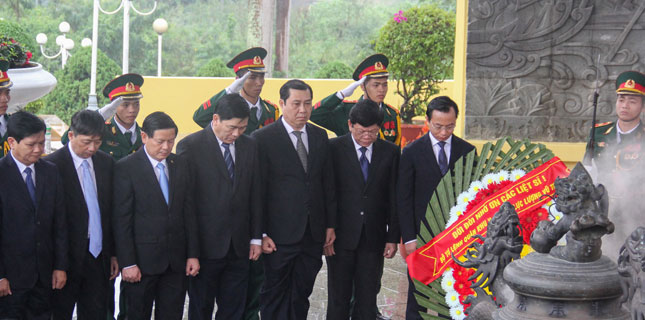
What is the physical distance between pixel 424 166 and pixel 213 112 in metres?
1.61

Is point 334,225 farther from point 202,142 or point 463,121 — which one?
point 463,121

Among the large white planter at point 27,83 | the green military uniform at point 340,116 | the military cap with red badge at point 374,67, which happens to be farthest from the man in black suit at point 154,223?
the large white planter at point 27,83

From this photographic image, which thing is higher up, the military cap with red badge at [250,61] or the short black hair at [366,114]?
the military cap with red badge at [250,61]

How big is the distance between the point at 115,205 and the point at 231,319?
104 cm

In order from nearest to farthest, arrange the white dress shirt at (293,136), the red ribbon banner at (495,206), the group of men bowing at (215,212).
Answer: the red ribbon banner at (495,206), the group of men bowing at (215,212), the white dress shirt at (293,136)

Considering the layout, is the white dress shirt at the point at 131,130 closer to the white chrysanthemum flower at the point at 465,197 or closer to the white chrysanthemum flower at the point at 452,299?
the white chrysanthemum flower at the point at 465,197

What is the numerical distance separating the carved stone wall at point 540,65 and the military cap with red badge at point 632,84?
1.90 m

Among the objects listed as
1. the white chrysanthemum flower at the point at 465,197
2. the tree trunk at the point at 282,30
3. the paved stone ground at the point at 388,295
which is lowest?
the paved stone ground at the point at 388,295

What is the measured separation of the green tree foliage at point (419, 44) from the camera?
10977 millimetres

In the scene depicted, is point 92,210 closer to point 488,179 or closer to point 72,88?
point 488,179

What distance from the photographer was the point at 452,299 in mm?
4047

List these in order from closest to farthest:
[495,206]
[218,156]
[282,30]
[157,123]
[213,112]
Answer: [495,206]
[157,123]
[218,156]
[213,112]
[282,30]

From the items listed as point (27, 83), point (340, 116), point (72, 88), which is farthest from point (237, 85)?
point (72, 88)

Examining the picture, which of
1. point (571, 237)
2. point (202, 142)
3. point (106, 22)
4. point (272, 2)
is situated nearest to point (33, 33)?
point (106, 22)
